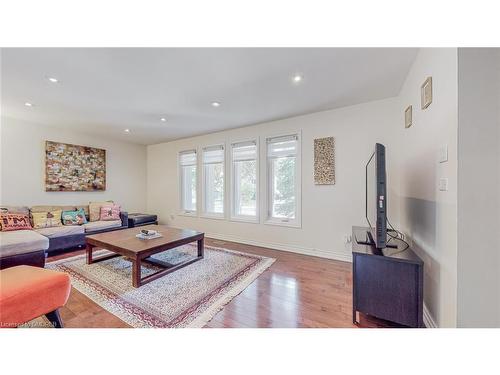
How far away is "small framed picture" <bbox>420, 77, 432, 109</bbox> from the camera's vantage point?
59.2 inches

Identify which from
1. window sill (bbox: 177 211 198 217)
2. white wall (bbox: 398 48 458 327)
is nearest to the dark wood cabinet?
white wall (bbox: 398 48 458 327)

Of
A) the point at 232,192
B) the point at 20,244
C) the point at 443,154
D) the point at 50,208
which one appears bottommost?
the point at 20,244

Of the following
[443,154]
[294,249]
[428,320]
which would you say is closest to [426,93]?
[443,154]

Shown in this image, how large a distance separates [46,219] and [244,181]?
11.3 ft

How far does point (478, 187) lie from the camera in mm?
1105

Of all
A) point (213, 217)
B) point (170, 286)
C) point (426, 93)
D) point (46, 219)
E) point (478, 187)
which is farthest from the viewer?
point (213, 217)

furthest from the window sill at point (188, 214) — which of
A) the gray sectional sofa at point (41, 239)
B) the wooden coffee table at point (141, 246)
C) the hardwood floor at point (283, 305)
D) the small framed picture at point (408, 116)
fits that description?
the small framed picture at point (408, 116)

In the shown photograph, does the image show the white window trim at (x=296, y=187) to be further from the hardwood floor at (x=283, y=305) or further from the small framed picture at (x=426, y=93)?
the small framed picture at (x=426, y=93)

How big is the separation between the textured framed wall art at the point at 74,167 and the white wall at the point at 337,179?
9.66ft

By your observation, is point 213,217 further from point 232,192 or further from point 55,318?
point 55,318
